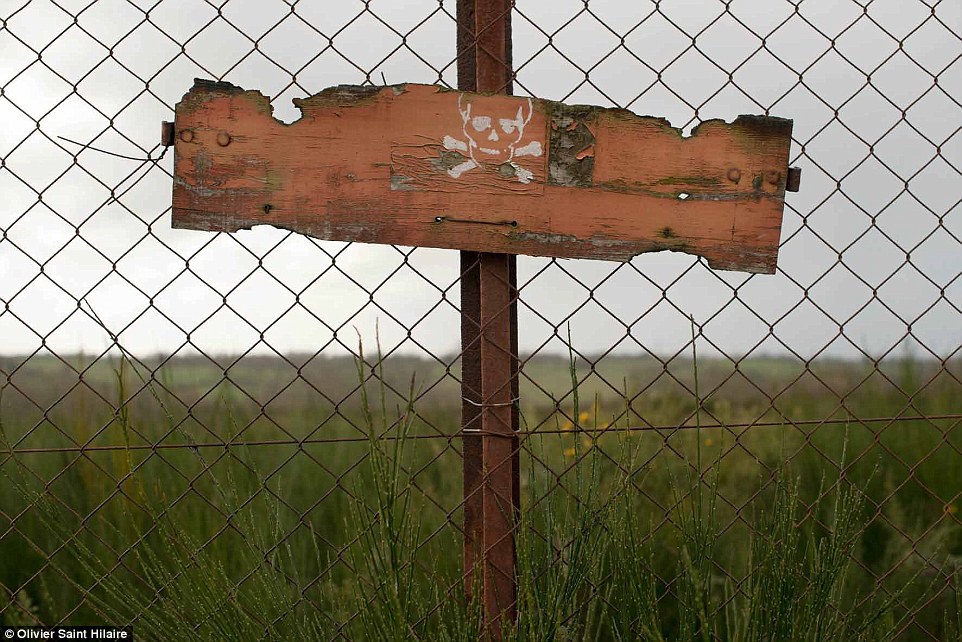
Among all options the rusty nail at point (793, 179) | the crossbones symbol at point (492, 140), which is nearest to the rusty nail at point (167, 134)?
the crossbones symbol at point (492, 140)

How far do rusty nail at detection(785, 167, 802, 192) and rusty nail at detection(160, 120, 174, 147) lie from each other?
1298mm

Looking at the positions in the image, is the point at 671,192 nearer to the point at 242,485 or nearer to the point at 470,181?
the point at 470,181

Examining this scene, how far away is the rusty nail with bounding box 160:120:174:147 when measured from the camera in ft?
5.55

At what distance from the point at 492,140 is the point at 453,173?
106 mm

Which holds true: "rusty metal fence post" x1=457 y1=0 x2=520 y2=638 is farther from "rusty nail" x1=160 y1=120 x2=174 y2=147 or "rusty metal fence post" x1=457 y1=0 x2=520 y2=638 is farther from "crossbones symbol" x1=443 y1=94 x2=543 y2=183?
"rusty nail" x1=160 y1=120 x2=174 y2=147

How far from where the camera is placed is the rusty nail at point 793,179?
191cm

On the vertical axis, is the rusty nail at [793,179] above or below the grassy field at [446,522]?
above

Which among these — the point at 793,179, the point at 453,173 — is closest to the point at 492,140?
the point at 453,173

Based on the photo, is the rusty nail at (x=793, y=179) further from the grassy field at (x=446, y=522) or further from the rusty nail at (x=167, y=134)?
the rusty nail at (x=167, y=134)

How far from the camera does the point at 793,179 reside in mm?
1913

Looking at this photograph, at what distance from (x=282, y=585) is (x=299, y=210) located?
72cm

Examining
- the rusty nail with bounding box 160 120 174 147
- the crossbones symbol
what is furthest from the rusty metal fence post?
the rusty nail with bounding box 160 120 174 147

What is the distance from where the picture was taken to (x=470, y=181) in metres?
1.75

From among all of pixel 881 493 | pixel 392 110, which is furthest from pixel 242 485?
pixel 881 493
